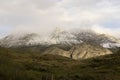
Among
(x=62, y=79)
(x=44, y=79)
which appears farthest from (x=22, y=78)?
(x=62, y=79)

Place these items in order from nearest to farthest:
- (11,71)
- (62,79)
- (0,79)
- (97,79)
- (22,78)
A: (0,79) → (11,71) → (22,78) → (62,79) → (97,79)

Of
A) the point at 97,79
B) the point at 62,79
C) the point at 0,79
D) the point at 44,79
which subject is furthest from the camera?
the point at 97,79

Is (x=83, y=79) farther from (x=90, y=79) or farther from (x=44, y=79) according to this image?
(x=44, y=79)

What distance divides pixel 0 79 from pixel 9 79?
314 cm

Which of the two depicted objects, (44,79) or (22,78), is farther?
(44,79)

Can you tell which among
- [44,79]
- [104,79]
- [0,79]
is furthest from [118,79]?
[0,79]

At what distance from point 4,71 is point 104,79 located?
300 feet

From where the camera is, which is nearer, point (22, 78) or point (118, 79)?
point (22, 78)

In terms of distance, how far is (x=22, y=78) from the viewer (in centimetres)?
9456

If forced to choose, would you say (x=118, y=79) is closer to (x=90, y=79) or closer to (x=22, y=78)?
(x=90, y=79)

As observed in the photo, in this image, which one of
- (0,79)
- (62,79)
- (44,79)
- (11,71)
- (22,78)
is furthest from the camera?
(62,79)

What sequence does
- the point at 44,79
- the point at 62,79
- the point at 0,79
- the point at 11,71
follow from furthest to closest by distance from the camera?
the point at 62,79
the point at 44,79
the point at 11,71
the point at 0,79

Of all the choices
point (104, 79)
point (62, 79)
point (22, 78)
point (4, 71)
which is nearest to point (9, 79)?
point (4, 71)

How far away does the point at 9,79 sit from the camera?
85375 millimetres
